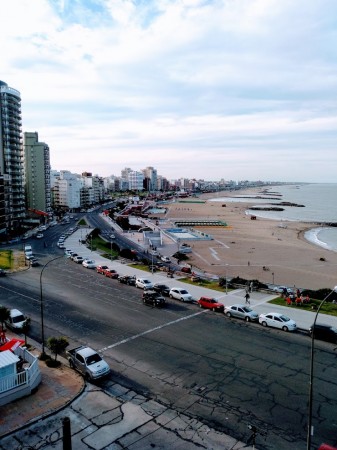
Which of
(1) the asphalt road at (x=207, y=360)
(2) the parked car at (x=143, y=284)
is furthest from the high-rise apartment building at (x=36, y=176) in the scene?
(2) the parked car at (x=143, y=284)

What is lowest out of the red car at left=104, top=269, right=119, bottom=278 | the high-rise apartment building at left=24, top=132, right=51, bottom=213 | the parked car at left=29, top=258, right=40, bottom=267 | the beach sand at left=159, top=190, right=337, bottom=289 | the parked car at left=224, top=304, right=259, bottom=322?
the beach sand at left=159, top=190, right=337, bottom=289

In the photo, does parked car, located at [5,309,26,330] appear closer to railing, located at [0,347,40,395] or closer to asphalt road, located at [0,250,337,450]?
asphalt road, located at [0,250,337,450]

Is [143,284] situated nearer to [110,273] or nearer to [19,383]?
[110,273]

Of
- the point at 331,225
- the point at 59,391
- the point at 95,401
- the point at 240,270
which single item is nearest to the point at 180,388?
the point at 95,401

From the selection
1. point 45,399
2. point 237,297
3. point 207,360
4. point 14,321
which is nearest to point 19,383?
point 45,399

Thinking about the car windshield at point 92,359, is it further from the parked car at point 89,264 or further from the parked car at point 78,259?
the parked car at point 78,259

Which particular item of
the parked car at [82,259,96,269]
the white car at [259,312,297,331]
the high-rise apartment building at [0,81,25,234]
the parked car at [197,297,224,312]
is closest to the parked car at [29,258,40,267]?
the parked car at [82,259,96,269]

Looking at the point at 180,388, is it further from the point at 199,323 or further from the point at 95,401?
the point at 199,323
